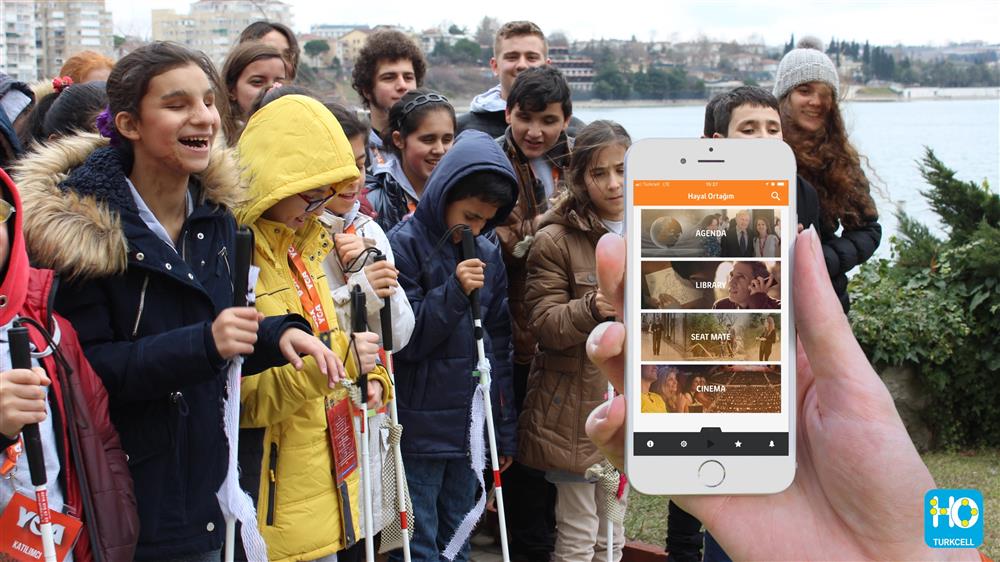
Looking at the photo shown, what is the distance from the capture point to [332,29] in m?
8.93

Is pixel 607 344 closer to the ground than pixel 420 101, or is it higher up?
closer to the ground

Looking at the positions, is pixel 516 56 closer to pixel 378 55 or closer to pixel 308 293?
pixel 378 55

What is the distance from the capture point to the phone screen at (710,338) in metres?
2.07

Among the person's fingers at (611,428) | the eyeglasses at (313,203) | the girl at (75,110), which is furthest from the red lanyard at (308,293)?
the person's fingers at (611,428)

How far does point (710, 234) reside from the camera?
213cm

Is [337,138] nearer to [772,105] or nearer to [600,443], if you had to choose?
[600,443]

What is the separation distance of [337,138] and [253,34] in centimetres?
255

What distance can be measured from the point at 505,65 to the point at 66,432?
416 cm

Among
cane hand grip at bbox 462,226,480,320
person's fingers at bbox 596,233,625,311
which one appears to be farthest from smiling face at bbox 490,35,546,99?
person's fingers at bbox 596,233,625,311

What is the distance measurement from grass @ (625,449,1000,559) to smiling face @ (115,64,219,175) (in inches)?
131

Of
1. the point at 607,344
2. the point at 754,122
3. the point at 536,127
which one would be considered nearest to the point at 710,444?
the point at 607,344

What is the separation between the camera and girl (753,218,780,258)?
2.12m

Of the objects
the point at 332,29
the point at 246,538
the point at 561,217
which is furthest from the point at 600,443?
the point at 332,29

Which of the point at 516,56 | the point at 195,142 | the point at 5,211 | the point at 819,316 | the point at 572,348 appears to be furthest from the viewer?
the point at 516,56
